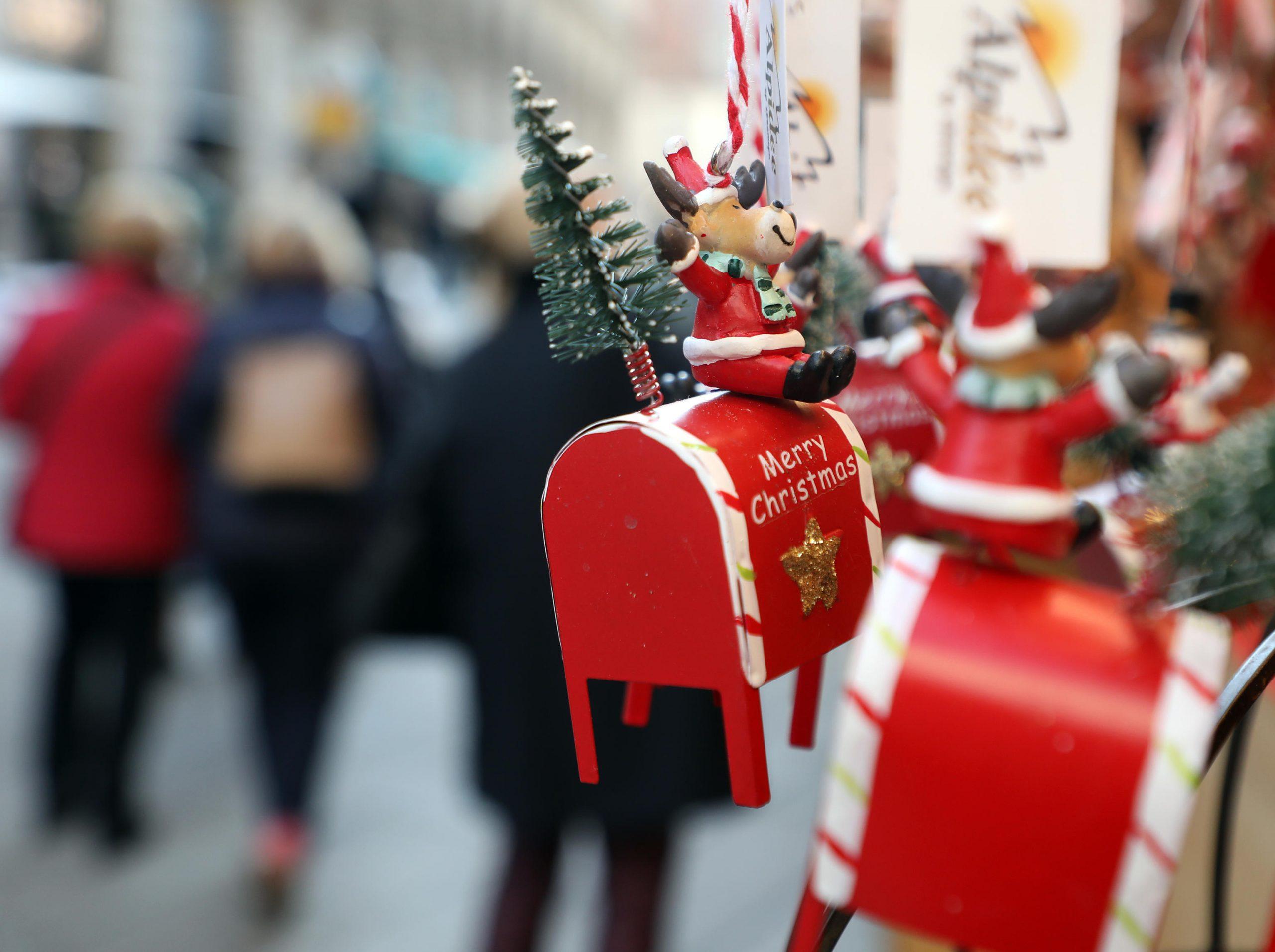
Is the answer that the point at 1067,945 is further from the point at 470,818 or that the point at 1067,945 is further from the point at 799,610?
the point at 470,818

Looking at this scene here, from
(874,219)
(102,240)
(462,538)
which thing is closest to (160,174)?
(102,240)

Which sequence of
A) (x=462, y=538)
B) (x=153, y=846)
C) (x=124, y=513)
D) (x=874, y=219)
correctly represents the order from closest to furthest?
(x=874, y=219) → (x=462, y=538) → (x=124, y=513) → (x=153, y=846)

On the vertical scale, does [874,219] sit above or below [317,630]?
above

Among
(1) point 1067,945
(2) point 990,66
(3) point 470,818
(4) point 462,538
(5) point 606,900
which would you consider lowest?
(3) point 470,818

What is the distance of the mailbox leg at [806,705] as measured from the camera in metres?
0.64

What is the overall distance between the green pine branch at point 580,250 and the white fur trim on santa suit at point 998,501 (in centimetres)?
16

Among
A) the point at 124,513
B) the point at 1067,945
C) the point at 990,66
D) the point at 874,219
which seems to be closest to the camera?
the point at 1067,945

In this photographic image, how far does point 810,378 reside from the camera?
54 cm

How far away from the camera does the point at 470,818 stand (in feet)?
10.6

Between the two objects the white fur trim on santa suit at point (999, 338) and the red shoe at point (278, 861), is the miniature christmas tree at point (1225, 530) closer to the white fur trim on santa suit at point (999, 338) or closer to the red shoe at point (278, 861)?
the white fur trim on santa suit at point (999, 338)

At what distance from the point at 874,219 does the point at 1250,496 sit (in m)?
0.34

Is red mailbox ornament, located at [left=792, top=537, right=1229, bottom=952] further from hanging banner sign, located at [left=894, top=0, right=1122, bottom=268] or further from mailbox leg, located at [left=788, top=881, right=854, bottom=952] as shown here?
hanging banner sign, located at [left=894, top=0, right=1122, bottom=268]

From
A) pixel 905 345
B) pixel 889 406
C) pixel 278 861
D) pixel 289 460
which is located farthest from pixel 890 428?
pixel 278 861

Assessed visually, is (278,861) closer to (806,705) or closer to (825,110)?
(806,705)
